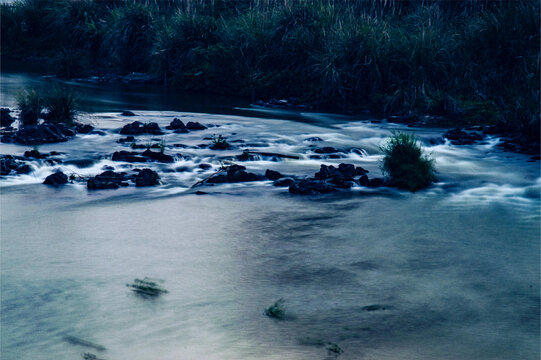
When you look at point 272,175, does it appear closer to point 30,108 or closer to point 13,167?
point 13,167

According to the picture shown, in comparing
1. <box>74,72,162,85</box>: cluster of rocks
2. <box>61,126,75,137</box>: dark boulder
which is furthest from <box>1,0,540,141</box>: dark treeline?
<box>61,126,75,137</box>: dark boulder

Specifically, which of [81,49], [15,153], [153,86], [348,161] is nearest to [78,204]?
[15,153]

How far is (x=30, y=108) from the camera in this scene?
16.2 meters

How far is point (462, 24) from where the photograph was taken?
76.3 feet

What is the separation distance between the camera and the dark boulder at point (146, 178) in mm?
11242

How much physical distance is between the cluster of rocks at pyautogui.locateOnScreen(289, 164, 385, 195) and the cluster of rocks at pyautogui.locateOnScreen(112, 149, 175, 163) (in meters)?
2.60

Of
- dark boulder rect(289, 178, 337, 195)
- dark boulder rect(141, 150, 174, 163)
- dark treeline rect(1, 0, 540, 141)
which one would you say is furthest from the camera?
dark treeline rect(1, 0, 540, 141)

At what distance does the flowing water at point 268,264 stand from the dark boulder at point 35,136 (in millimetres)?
446

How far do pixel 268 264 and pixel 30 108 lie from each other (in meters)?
10.2

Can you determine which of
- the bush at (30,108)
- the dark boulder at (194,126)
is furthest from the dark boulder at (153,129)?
the bush at (30,108)

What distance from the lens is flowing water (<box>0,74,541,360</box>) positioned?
596 centimetres

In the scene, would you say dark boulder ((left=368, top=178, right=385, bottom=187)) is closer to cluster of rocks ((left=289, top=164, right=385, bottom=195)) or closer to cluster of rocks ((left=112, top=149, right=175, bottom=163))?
cluster of rocks ((left=289, top=164, right=385, bottom=195))

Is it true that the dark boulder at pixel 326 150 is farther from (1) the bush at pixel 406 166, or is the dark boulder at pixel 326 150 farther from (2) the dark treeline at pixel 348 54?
(2) the dark treeline at pixel 348 54

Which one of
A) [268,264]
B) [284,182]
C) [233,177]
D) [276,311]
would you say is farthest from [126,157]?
[276,311]
